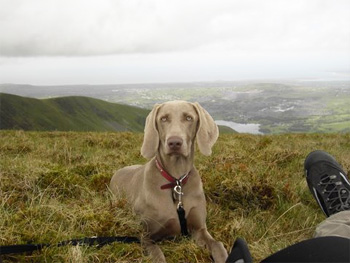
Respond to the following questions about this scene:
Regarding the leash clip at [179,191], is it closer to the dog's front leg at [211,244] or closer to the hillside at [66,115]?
the dog's front leg at [211,244]

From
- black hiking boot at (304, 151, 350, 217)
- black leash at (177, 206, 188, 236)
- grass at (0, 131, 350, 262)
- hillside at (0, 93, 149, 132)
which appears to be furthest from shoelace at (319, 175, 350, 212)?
hillside at (0, 93, 149, 132)

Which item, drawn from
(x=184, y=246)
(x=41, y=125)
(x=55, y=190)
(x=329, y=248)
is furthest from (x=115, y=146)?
(x=41, y=125)

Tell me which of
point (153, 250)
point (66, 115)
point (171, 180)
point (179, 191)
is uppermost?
point (171, 180)

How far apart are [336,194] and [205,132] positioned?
2385 mm

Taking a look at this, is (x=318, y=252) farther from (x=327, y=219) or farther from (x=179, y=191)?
(x=179, y=191)

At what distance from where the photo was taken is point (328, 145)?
12453mm

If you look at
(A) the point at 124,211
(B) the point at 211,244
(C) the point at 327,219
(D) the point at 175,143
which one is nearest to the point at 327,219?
(C) the point at 327,219

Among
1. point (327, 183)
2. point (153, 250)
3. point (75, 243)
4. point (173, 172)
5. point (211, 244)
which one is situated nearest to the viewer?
point (75, 243)

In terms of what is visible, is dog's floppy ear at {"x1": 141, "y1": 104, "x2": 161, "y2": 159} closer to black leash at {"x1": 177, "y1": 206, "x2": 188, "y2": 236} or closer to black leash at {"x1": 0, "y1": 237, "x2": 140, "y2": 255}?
black leash at {"x1": 177, "y1": 206, "x2": 188, "y2": 236}

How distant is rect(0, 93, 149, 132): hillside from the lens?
135m

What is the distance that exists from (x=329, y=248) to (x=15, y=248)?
2.84 meters

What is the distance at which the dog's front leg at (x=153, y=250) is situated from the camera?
3986 millimetres

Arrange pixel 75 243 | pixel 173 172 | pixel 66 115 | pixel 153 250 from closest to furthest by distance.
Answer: pixel 75 243, pixel 153 250, pixel 173 172, pixel 66 115

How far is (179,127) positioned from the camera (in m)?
4.56
